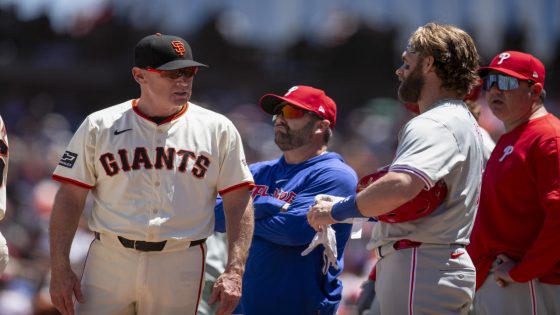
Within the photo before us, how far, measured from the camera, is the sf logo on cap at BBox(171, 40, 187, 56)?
15.2 feet

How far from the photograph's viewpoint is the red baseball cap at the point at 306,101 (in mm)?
5617

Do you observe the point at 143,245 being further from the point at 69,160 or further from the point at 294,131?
the point at 294,131

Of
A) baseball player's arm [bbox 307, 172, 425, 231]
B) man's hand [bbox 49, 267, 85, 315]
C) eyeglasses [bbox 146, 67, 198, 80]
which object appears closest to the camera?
baseball player's arm [bbox 307, 172, 425, 231]

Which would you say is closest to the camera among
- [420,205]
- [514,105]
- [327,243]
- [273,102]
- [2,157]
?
[420,205]

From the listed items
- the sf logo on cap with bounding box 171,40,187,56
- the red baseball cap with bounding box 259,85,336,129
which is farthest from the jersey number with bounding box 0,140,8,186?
the red baseball cap with bounding box 259,85,336,129

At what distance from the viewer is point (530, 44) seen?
17500 mm

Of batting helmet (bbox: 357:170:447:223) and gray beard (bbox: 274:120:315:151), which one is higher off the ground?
batting helmet (bbox: 357:170:447:223)

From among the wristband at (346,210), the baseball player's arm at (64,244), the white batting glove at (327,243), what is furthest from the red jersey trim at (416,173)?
the baseball player's arm at (64,244)

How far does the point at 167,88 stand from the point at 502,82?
1.93 m

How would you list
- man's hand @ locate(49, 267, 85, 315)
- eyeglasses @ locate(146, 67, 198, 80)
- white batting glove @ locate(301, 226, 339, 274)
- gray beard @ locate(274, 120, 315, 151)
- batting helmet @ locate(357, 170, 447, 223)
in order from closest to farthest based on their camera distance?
1. batting helmet @ locate(357, 170, 447, 223)
2. man's hand @ locate(49, 267, 85, 315)
3. eyeglasses @ locate(146, 67, 198, 80)
4. white batting glove @ locate(301, 226, 339, 274)
5. gray beard @ locate(274, 120, 315, 151)

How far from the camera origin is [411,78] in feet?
15.0

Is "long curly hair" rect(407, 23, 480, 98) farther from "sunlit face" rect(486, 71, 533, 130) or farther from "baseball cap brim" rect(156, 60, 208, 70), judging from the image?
"baseball cap brim" rect(156, 60, 208, 70)

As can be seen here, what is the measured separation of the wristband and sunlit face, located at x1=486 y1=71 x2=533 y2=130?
130 centimetres

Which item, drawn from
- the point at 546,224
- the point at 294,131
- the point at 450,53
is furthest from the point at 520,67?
the point at 294,131
